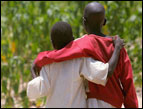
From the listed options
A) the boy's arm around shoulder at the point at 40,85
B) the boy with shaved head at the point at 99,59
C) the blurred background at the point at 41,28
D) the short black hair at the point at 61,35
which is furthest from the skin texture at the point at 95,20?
the blurred background at the point at 41,28

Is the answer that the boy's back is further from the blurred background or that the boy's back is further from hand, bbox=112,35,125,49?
the blurred background

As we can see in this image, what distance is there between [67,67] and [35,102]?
3.12 meters

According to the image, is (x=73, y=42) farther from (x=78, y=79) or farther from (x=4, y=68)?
(x=4, y=68)

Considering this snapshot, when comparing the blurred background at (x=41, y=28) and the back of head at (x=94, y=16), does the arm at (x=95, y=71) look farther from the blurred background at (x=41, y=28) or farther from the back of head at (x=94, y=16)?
the blurred background at (x=41, y=28)

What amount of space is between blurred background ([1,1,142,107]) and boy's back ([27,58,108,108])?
2458mm

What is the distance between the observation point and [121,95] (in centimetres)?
207

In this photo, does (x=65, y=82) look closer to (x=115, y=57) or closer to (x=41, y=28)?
(x=115, y=57)

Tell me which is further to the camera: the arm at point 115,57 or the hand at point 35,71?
the hand at point 35,71

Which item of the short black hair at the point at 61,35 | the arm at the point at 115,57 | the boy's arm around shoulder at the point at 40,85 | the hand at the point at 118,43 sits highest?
the short black hair at the point at 61,35

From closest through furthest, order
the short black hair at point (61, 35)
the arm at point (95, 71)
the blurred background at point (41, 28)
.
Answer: the arm at point (95, 71)
the short black hair at point (61, 35)
the blurred background at point (41, 28)

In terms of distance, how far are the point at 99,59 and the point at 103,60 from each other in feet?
0.10

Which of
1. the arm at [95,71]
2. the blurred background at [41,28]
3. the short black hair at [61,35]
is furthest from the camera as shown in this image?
the blurred background at [41,28]

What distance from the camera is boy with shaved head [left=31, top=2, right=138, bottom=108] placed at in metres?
2.00

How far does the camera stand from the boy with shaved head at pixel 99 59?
6.55ft
